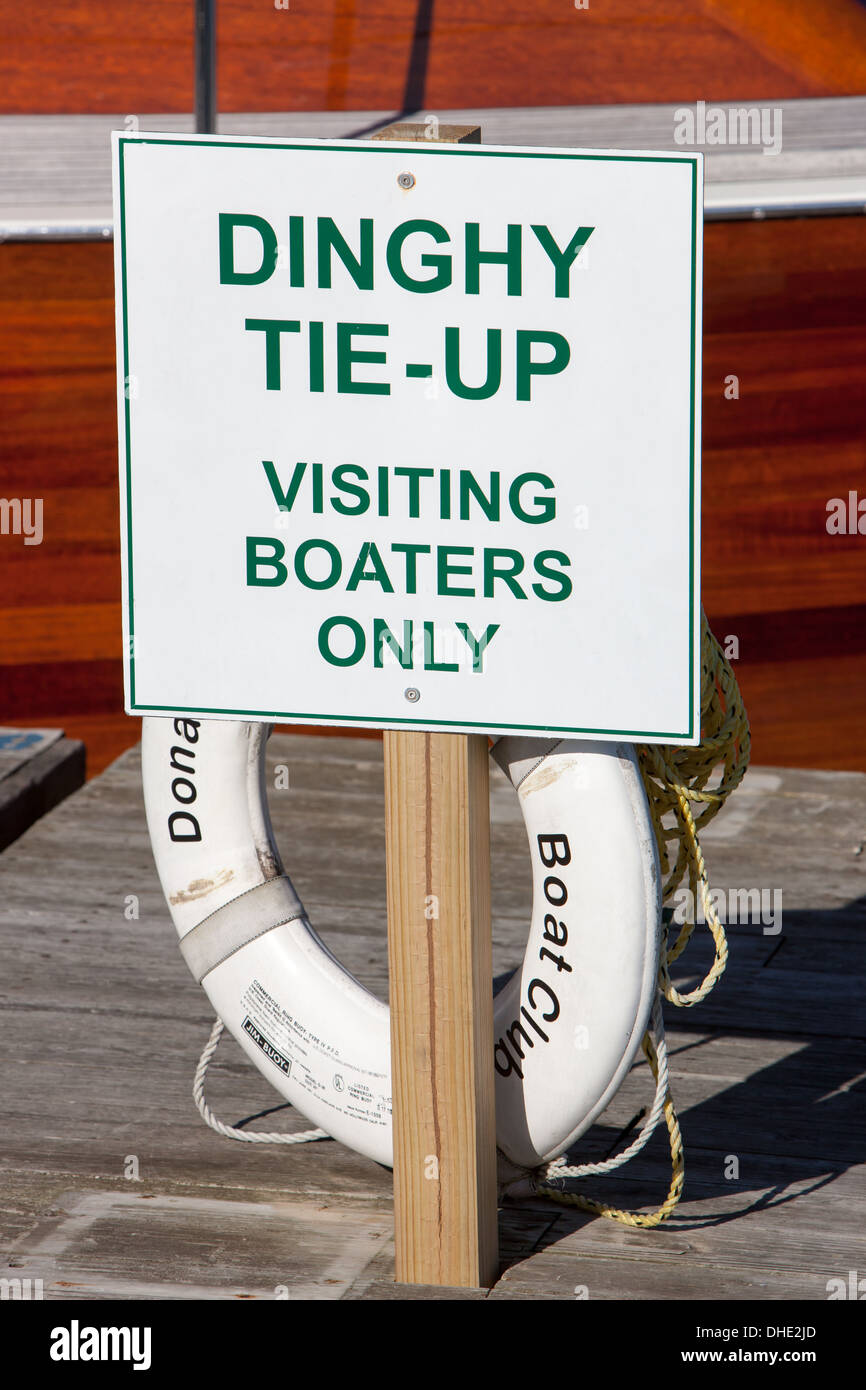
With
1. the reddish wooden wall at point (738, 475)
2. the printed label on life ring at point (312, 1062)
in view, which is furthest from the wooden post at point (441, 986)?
the reddish wooden wall at point (738, 475)

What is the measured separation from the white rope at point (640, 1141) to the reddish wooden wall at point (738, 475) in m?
2.31

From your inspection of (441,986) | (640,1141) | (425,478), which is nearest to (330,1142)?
(640,1141)

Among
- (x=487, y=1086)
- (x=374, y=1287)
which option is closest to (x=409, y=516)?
(x=487, y=1086)

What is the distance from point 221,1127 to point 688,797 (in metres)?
0.81

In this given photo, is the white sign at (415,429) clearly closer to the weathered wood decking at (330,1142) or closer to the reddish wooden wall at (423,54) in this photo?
the weathered wood decking at (330,1142)

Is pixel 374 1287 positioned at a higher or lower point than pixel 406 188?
lower

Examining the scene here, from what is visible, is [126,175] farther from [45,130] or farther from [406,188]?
[45,130]

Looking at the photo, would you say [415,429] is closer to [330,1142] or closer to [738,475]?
[330,1142]

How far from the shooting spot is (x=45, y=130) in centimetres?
490

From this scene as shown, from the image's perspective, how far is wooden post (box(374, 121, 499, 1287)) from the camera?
2.24 m

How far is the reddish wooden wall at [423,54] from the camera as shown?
4.95 meters

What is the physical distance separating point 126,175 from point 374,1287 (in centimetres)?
129

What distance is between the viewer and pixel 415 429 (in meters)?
2.16

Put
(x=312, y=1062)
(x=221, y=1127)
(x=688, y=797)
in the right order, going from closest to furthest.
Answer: (x=688, y=797), (x=312, y=1062), (x=221, y=1127)
